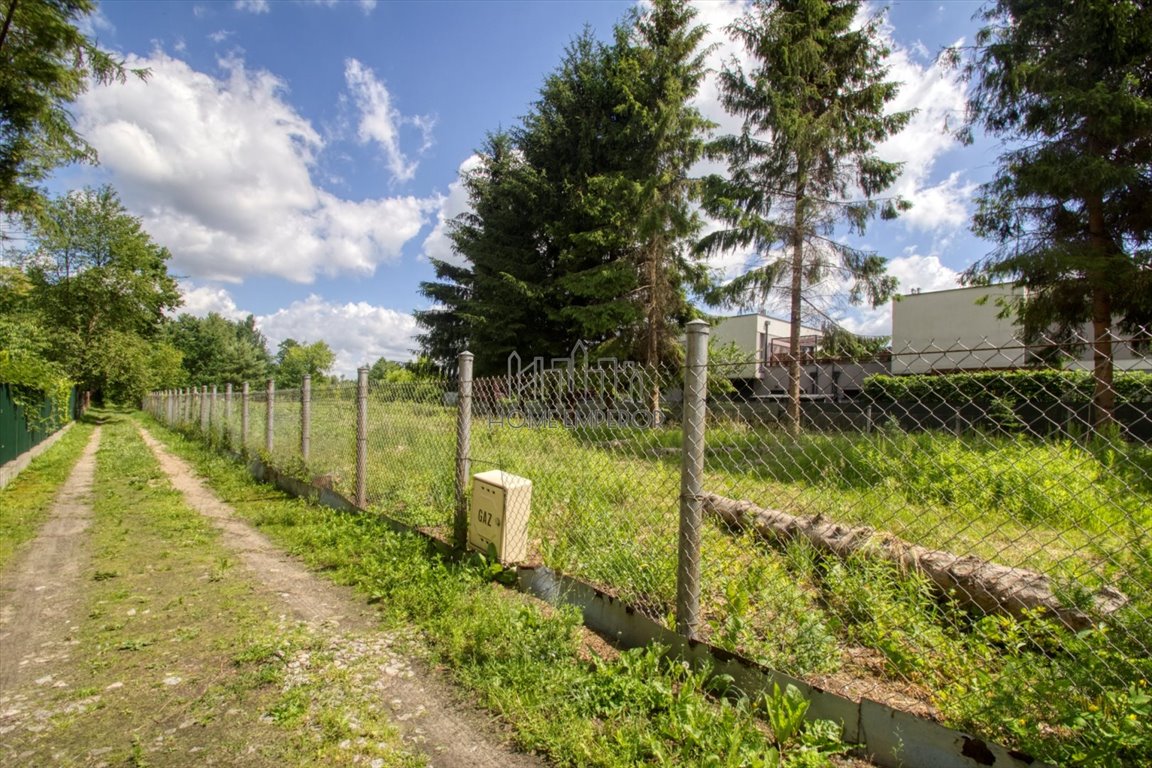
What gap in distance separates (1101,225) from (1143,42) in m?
2.82

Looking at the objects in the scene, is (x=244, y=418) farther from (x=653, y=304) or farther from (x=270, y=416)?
(x=653, y=304)

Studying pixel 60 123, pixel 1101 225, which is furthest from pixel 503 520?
pixel 1101 225

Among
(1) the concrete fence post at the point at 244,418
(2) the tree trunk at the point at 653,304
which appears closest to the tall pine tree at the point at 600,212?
(2) the tree trunk at the point at 653,304

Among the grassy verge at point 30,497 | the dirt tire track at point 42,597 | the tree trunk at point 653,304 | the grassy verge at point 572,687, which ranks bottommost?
the grassy verge at point 30,497

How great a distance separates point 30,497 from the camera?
24.2 feet

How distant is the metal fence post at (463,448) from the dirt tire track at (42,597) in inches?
92.6

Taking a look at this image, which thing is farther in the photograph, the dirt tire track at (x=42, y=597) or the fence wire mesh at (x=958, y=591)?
the dirt tire track at (x=42, y=597)

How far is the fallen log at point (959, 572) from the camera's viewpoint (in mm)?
2641

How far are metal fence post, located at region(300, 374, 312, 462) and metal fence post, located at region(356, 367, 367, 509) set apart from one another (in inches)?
54.5

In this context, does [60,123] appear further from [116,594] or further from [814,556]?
[814,556]

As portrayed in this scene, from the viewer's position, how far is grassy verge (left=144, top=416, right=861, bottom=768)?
2.07 m

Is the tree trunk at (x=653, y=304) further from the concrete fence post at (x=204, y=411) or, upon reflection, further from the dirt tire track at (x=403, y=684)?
the concrete fence post at (x=204, y=411)

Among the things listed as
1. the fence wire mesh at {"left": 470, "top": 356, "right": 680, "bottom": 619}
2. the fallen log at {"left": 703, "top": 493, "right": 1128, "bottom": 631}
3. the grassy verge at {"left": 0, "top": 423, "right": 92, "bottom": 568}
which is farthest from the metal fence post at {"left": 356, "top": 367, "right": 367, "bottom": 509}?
the fallen log at {"left": 703, "top": 493, "right": 1128, "bottom": 631}

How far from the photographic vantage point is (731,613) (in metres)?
2.88
